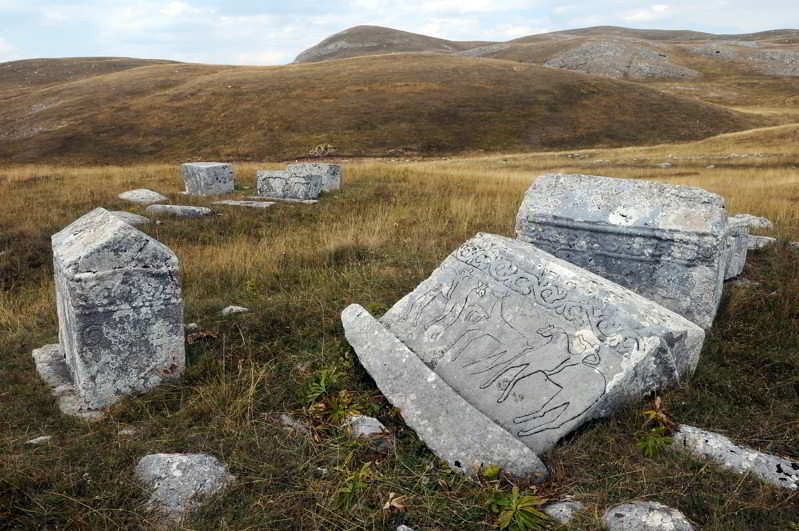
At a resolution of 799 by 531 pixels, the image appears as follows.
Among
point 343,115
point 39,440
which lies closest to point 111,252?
point 39,440

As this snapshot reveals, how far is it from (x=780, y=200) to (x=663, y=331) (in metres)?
9.03

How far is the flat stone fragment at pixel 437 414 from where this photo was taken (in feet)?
10.0

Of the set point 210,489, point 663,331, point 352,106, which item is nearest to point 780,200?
point 663,331

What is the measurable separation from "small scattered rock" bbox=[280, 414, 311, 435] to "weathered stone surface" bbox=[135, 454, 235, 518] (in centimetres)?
50

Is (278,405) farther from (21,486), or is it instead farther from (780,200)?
(780,200)

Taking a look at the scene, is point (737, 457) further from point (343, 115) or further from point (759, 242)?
point (343, 115)

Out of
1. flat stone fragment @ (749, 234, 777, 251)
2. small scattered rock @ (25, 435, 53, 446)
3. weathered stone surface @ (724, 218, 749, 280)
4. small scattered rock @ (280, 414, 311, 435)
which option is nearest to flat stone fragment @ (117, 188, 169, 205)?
small scattered rock @ (25, 435, 53, 446)

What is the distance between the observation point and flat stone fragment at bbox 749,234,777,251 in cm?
686

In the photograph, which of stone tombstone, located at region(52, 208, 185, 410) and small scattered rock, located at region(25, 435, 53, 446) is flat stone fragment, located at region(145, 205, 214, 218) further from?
small scattered rock, located at region(25, 435, 53, 446)

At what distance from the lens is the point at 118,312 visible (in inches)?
152

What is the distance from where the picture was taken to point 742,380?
3971 millimetres

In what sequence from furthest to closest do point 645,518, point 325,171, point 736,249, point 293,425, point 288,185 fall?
point 325,171
point 288,185
point 736,249
point 293,425
point 645,518

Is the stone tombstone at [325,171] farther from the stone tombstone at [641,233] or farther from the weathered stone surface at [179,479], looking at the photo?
the weathered stone surface at [179,479]

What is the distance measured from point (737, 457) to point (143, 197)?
11.8 metres
